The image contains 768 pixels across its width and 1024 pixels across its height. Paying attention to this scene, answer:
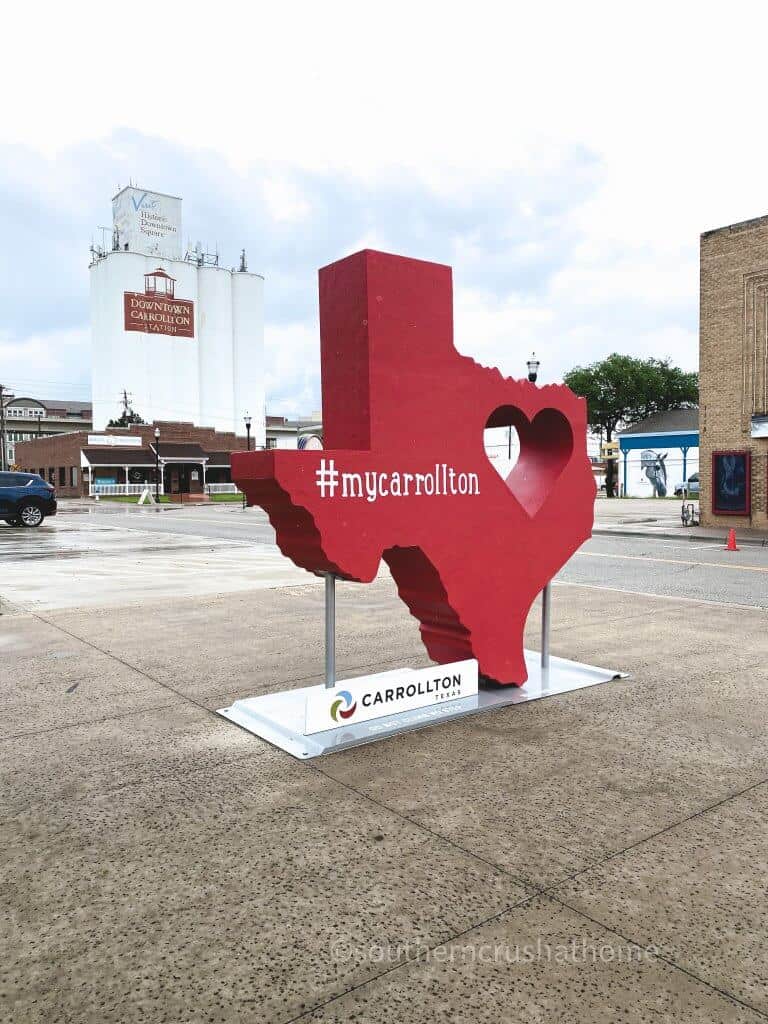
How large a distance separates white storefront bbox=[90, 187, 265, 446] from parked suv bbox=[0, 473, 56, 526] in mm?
64271

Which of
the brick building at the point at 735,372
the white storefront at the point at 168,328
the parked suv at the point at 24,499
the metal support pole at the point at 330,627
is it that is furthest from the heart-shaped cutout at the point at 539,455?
the white storefront at the point at 168,328

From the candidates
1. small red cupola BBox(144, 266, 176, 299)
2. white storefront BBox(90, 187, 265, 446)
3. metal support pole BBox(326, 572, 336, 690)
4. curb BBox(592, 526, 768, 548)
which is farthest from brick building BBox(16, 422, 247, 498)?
metal support pole BBox(326, 572, 336, 690)

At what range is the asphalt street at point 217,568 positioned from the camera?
1129 cm

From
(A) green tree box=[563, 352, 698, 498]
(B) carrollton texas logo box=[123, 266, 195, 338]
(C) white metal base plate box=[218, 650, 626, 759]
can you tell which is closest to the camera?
(C) white metal base plate box=[218, 650, 626, 759]

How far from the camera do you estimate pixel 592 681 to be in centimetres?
612

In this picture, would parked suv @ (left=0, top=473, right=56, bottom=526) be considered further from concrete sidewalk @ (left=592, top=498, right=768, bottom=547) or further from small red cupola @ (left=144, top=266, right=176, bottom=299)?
small red cupola @ (left=144, top=266, right=176, bottom=299)

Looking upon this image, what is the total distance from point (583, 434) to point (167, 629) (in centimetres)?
488

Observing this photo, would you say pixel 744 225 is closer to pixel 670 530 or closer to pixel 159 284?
pixel 670 530

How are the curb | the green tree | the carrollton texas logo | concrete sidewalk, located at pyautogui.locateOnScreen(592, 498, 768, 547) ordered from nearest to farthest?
the curb, concrete sidewalk, located at pyautogui.locateOnScreen(592, 498, 768, 547), the green tree, the carrollton texas logo

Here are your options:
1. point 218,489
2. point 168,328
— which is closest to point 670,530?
point 218,489

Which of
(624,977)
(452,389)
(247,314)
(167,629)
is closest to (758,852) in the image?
(624,977)

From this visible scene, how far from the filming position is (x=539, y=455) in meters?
6.57

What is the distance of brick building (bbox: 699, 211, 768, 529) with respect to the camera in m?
22.4

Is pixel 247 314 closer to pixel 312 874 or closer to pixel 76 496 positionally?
pixel 76 496
